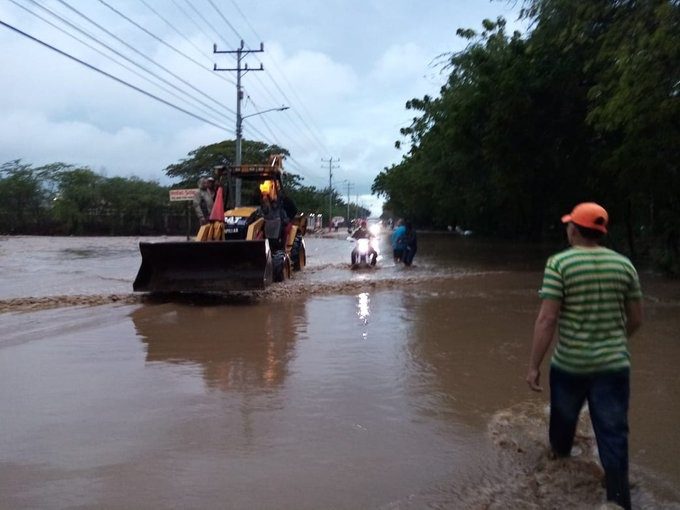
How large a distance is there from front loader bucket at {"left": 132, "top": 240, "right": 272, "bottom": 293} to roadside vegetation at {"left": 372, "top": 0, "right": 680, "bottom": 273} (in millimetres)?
6648

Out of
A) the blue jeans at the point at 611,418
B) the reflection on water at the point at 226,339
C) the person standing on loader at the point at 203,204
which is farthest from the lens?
the person standing on loader at the point at 203,204

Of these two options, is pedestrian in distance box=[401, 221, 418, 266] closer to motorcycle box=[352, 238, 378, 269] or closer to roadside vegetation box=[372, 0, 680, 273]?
motorcycle box=[352, 238, 378, 269]

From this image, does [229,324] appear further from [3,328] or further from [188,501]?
[188,501]

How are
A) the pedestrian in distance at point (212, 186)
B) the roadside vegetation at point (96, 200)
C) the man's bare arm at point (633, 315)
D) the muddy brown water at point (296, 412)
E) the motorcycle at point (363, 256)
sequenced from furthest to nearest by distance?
1. the roadside vegetation at point (96, 200)
2. the motorcycle at point (363, 256)
3. the pedestrian in distance at point (212, 186)
4. the muddy brown water at point (296, 412)
5. the man's bare arm at point (633, 315)

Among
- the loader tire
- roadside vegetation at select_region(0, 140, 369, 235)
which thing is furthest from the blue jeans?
roadside vegetation at select_region(0, 140, 369, 235)

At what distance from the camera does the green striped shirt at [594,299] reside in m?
3.76

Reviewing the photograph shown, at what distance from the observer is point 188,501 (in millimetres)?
4137

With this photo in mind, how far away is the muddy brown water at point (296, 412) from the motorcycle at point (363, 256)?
8892mm

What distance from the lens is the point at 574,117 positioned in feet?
66.7

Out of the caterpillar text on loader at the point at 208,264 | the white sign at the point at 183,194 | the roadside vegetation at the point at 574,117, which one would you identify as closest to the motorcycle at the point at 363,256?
the roadside vegetation at the point at 574,117

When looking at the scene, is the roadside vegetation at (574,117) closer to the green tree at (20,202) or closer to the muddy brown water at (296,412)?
the muddy brown water at (296,412)

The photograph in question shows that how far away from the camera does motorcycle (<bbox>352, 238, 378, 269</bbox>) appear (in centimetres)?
2075

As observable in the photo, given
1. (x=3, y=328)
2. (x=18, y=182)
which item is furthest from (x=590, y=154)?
(x=18, y=182)

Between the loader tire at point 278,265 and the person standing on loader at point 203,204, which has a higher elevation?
the person standing on loader at point 203,204
